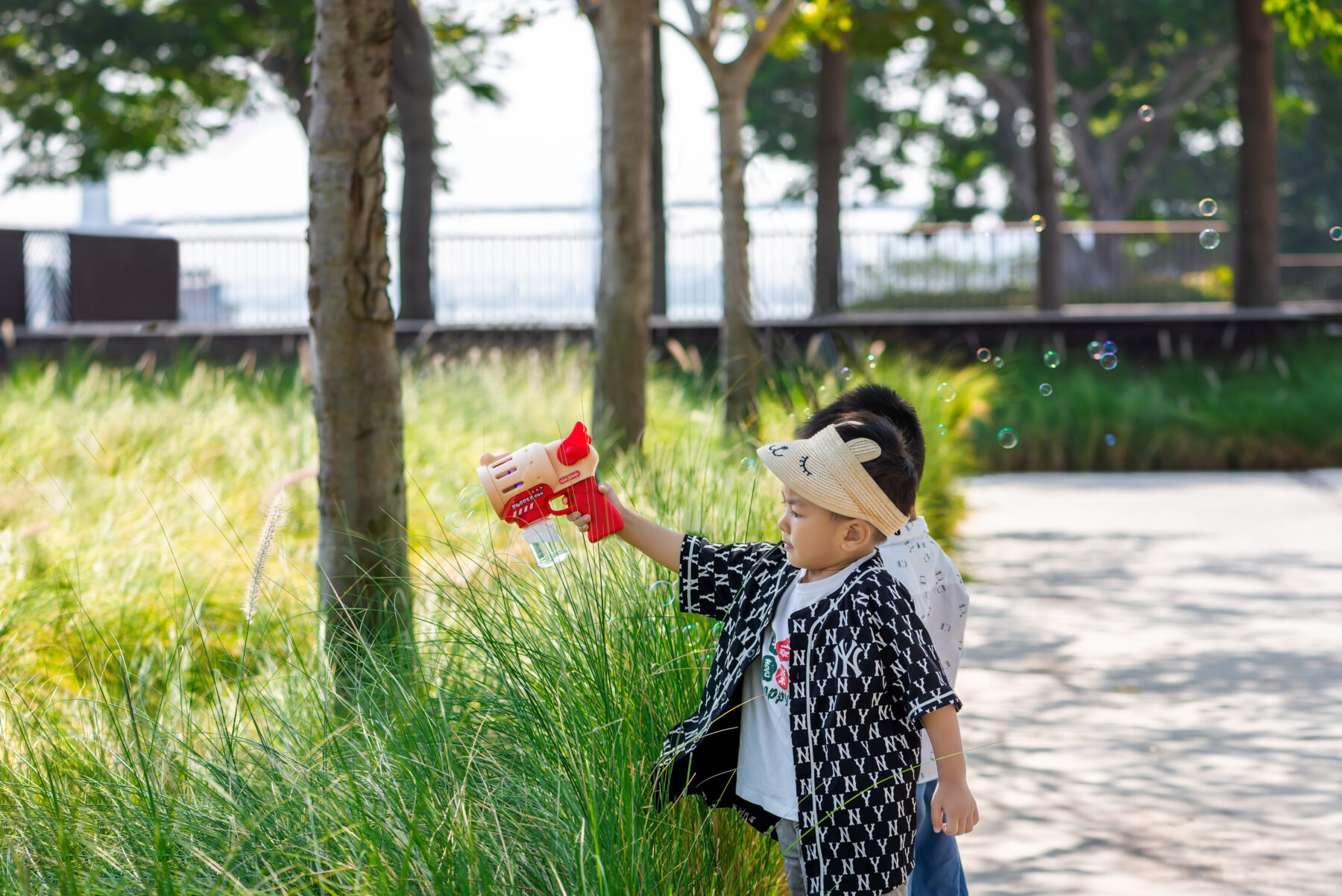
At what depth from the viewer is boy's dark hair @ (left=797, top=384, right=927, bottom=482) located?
261 centimetres

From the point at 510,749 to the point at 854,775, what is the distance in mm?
761

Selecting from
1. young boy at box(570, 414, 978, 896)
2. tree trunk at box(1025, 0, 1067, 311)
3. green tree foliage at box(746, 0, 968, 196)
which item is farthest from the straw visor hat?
green tree foliage at box(746, 0, 968, 196)

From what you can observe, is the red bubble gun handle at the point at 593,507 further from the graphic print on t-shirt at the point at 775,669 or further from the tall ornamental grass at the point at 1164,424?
the tall ornamental grass at the point at 1164,424

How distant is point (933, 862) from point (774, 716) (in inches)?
23.0

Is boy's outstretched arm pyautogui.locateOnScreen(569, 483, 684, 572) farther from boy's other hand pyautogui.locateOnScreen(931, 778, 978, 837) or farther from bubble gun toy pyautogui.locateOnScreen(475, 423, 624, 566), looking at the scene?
boy's other hand pyautogui.locateOnScreen(931, 778, 978, 837)

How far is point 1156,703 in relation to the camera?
199 inches

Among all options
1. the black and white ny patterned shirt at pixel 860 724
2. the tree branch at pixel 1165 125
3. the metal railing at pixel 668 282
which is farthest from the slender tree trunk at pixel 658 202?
the tree branch at pixel 1165 125

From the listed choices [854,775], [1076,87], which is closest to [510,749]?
[854,775]

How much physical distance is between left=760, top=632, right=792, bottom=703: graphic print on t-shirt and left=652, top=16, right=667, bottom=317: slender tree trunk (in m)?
13.5

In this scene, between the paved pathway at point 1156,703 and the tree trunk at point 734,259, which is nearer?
the paved pathway at point 1156,703

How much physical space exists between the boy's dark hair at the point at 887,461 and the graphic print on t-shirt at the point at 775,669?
26cm

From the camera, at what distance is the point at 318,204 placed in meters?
3.92

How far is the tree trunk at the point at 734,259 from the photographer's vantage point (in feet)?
25.3

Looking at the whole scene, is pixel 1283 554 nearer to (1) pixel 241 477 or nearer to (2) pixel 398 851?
(1) pixel 241 477
